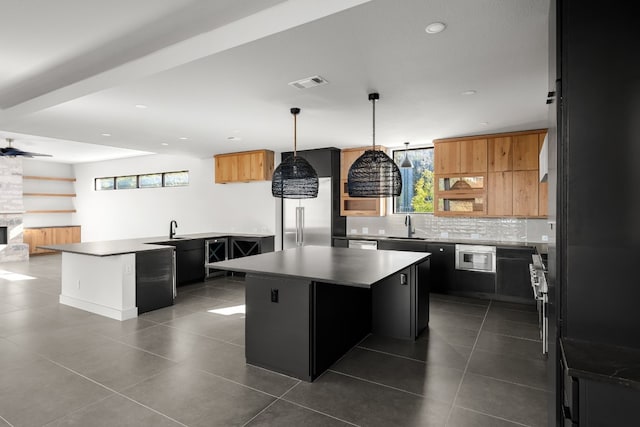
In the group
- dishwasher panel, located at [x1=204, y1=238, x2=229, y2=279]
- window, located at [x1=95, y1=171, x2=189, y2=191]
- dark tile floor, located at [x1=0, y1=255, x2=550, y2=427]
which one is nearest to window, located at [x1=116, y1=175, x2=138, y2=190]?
window, located at [x1=95, y1=171, x2=189, y2=191]

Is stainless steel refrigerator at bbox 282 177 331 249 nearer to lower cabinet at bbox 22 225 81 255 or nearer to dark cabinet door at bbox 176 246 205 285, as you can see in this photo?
dark cabinet door at bbox 176 246 205 285

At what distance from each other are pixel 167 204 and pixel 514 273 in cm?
783

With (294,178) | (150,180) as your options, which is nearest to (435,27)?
(294,178)

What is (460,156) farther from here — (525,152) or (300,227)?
(300,227)

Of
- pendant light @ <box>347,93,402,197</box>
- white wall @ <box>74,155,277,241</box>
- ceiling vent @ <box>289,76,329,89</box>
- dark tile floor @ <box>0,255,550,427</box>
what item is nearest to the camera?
dark tile floor @ <box>0,255,550,427</box>

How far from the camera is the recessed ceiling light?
2301 mm

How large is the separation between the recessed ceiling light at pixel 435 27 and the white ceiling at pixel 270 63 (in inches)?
2.1

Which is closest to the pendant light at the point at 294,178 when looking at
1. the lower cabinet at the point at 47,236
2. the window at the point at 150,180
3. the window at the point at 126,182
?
the window at the point at 150,180

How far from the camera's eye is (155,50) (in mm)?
2703

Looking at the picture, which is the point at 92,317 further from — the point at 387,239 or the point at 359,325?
the point at 387,239

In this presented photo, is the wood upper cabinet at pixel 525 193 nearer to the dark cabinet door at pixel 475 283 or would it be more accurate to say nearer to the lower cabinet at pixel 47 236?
the dark cabinet door at pixel 475 283

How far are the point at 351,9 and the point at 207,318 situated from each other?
3.89 meters

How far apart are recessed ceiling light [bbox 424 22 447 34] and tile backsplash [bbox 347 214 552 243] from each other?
429 cm

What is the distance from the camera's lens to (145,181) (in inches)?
380
